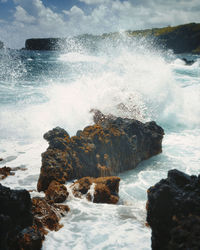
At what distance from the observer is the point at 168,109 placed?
1153 centimetres

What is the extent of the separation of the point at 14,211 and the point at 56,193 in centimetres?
164

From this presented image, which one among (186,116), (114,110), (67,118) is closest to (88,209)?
(114,110)

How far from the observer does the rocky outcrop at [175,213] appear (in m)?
2.36

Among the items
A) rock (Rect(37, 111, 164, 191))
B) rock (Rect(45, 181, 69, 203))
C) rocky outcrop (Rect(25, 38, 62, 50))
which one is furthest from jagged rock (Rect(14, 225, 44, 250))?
rocky outcrop (Rect(25, 38, 62, 50))

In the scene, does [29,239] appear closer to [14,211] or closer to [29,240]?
[29,240]

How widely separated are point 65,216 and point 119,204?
117 centimetres

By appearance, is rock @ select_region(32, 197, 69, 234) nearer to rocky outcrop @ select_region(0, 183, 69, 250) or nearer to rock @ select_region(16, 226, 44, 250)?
rocky outcrop @ select_region(0, 183, 69, 250)

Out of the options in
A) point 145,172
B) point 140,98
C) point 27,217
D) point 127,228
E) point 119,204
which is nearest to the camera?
point 27,217

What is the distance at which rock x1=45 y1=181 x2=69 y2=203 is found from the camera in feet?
15.2

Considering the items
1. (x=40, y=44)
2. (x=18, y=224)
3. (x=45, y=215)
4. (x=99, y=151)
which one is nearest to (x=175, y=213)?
(x=18, y=224)

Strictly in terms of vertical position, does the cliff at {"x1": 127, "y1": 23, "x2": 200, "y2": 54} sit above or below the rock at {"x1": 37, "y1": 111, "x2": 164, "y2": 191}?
above

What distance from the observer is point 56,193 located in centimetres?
470

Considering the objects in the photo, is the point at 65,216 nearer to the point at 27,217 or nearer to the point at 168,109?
the point at 27,217

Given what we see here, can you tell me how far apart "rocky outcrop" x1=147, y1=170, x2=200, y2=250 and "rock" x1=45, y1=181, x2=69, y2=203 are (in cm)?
229
